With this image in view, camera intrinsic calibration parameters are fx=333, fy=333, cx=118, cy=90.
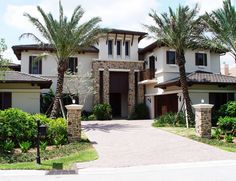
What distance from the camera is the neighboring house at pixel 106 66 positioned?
32.3m

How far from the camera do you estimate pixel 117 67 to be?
33438 millimetres

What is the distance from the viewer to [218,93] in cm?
2820

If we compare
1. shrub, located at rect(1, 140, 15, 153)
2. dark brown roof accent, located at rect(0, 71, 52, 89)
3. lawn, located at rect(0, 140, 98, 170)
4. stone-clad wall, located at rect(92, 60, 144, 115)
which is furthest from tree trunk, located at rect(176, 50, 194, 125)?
shrub, located at rect(1, 140, 15, 153)

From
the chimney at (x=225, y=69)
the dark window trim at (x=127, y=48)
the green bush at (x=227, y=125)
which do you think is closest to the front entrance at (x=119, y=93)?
the dark window trim at (x=127, y=48)

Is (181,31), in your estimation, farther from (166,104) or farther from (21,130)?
(21,130)

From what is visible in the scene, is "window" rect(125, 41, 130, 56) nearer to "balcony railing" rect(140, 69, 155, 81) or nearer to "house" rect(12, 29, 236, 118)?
"house" rect(12, 29, 236, 118)

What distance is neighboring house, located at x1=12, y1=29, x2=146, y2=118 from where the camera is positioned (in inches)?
1272

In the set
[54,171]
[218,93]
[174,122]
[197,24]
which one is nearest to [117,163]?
[54,171]

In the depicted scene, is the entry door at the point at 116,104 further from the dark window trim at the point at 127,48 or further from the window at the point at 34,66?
the window at the point at 34,66

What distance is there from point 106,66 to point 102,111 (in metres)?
4.72

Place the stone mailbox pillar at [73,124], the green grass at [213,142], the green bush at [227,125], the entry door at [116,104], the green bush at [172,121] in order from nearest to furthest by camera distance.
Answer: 1. the green grass at [213,142]
2. the stone mailbox pillar at [73,124]
3. the green bush at [227,125]
4. the green bush at [172,121]
5. the entry door at [116,104]

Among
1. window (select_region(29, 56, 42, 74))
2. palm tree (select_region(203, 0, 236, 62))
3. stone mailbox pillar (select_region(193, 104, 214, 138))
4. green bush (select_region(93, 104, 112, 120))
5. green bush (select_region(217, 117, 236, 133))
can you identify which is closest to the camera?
stone mailbox pillar (select_region(193, 104, 214, 138))

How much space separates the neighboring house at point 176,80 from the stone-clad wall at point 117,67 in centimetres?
86

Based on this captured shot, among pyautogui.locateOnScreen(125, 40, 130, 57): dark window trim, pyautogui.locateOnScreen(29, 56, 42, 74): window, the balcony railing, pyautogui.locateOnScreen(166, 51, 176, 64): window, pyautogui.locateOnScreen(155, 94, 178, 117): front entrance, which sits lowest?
pyautogui.locateOnScreen(155, 94, 178, 117): front entrance
